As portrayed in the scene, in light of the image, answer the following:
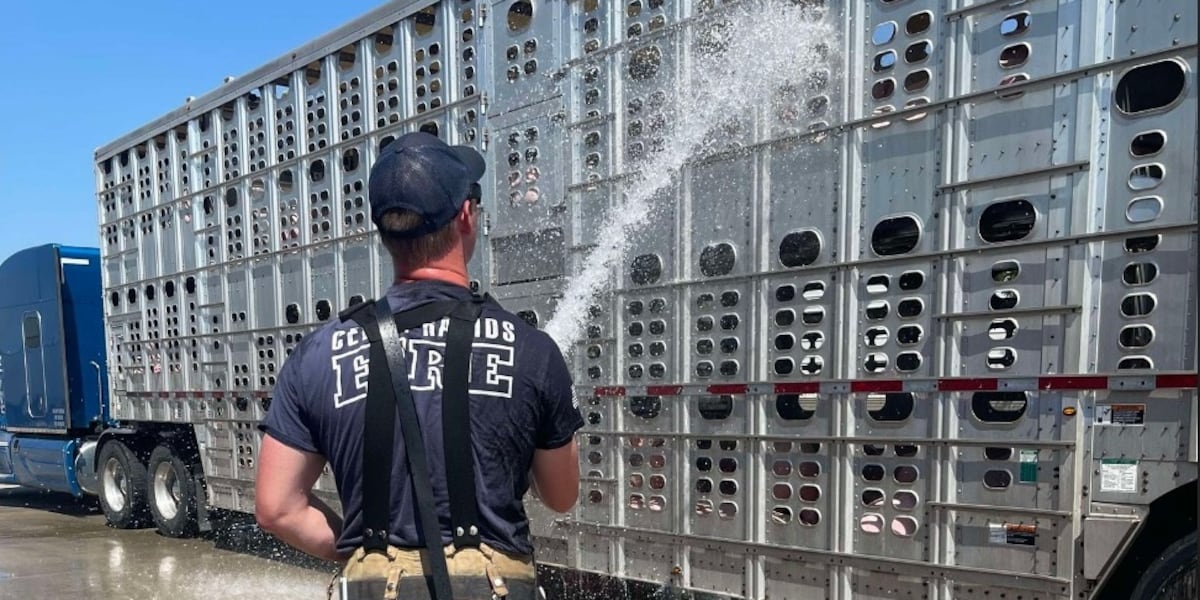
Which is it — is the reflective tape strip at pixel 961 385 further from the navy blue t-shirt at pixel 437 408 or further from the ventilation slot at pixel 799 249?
the navy blue t-shirt at pixel 437 408

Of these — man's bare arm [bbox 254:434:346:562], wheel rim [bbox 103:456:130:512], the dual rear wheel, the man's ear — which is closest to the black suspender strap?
the man's ear

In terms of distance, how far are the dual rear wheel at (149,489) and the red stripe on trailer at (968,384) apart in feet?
25.3

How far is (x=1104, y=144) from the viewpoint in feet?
10.9

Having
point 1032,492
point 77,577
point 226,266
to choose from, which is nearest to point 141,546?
point 77,577

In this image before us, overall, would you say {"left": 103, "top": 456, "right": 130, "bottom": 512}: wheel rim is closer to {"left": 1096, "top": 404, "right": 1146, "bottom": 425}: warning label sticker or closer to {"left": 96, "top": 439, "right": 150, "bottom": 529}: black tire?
{"left": 96, "top": 439, "right": 150, "bottom": 529}: black tire

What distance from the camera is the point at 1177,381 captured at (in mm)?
3119

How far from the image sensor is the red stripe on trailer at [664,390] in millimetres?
4569

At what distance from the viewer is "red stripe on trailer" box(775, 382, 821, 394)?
405 cm

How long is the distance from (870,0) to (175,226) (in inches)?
277

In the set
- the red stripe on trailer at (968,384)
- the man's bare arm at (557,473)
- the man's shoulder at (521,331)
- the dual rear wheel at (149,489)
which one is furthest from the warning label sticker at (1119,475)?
the dual rear wheel at (149,489)

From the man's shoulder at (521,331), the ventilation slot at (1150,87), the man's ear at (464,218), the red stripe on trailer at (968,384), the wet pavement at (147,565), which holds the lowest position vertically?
the wet pavement at (147,565)

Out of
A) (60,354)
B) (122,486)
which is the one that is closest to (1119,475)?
(122,486)

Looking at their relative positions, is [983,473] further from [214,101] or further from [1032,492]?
[214,101]

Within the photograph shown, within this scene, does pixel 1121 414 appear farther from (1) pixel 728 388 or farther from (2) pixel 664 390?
(2) pixel 664 390
